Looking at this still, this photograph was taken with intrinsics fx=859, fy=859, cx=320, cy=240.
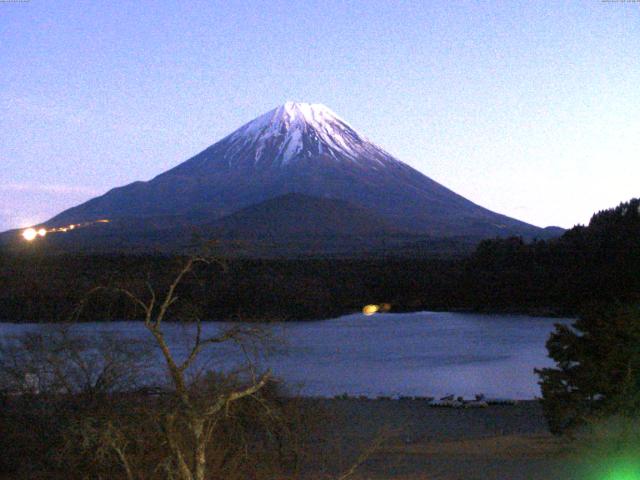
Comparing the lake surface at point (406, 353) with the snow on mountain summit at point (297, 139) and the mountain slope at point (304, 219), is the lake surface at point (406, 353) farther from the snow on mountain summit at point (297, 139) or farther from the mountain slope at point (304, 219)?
the snow on mountain summit at point (297, 139)

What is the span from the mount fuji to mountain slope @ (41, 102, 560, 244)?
84 millimetres

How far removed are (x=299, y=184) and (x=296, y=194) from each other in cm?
762

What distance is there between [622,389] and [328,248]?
125ft

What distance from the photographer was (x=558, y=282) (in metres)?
31.6

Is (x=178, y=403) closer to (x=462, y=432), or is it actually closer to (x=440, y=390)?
(x=462, y=432)

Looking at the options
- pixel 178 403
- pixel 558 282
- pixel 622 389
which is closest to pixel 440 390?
pixel 622 389

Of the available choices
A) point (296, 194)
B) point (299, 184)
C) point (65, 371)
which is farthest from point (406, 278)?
point (299, 184)

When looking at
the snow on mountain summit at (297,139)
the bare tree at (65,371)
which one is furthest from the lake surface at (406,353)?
the snow on mountain summit at (297,139)

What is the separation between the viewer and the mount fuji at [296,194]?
54469mm

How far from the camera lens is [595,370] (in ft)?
30.3

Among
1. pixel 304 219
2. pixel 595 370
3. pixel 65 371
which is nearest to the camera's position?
pixel 65 371

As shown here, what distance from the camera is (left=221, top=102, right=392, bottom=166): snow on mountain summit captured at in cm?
7325

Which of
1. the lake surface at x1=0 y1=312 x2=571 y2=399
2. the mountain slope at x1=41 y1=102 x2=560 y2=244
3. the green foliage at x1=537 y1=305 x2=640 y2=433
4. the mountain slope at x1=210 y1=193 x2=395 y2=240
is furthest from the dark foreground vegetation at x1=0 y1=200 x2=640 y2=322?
the mountain slope at x1=41 y1=102 x2=560 y2=244

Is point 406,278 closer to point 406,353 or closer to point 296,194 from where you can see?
point 406,353
